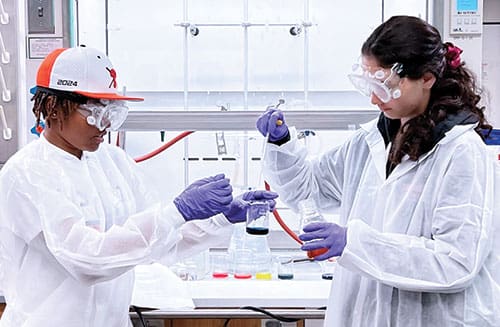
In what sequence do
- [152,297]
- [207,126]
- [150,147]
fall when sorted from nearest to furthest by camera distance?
1. [152,297]
2. [207,126]
3. [150,147]

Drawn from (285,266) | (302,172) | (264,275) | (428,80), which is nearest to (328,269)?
(285,266)

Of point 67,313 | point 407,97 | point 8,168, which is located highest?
point 407,97

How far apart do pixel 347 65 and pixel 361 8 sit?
27 cm

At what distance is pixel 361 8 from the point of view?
2473 mm

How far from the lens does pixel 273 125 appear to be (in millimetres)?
→ 1566

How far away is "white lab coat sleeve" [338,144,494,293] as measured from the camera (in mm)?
1155

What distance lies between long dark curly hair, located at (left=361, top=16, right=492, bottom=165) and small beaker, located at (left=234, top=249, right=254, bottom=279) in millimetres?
844

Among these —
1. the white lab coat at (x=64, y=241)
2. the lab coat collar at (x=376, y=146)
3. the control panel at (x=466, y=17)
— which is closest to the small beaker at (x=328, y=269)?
the lab coat collar at (x=376, y=146)

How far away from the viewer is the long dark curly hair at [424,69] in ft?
4.08

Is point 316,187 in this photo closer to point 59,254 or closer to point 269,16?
point 59,254

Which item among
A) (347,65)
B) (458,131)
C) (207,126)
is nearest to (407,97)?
(458,131)

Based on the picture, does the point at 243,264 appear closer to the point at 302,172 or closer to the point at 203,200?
the point at 302,172

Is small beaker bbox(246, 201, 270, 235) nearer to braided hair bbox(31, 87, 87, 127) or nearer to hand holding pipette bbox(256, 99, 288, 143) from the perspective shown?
hand holding pipette bbox(256, 99, 288, 143)

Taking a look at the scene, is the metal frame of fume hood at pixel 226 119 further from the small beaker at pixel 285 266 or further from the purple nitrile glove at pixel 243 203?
the small beaker at pixel 285 266
